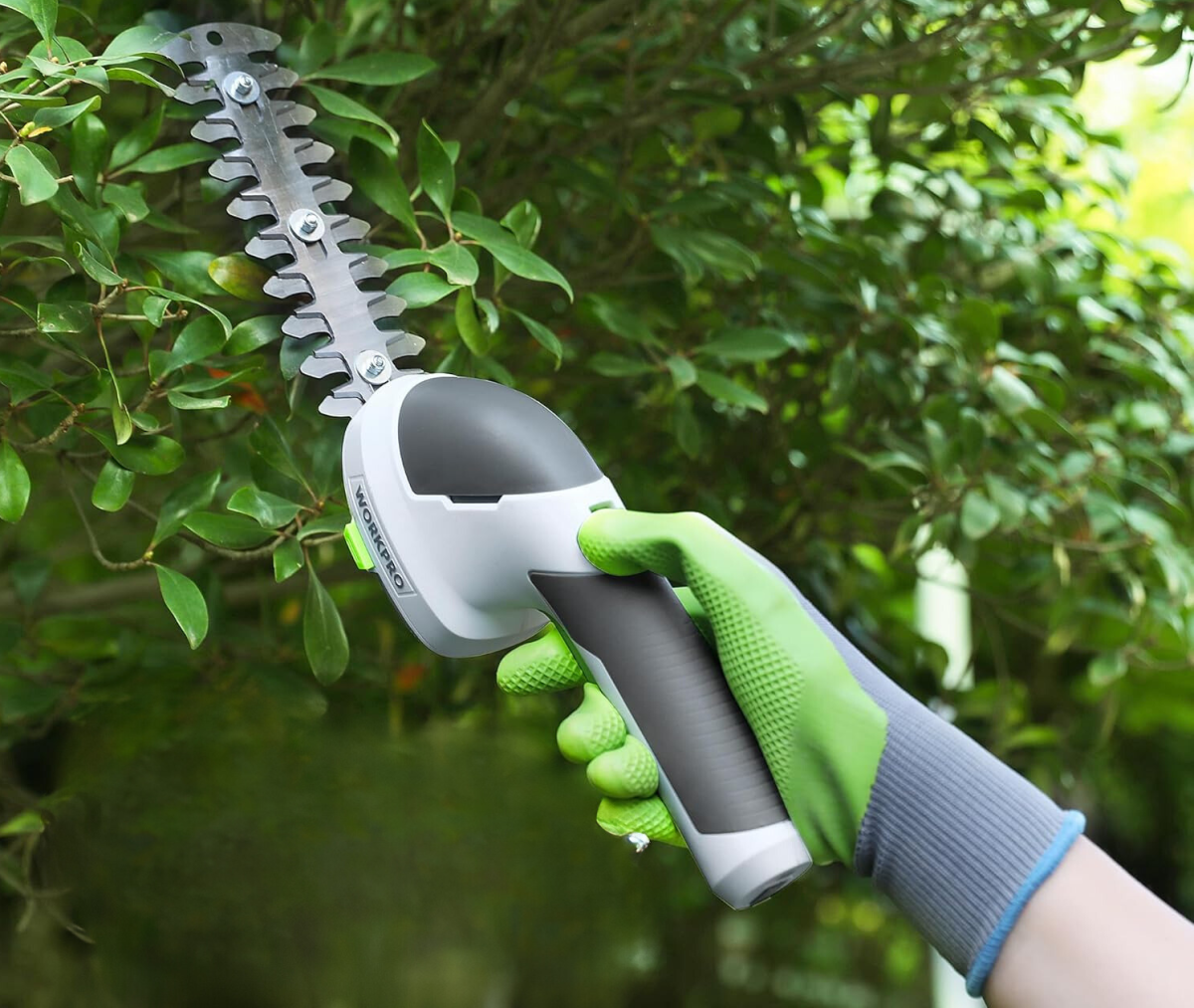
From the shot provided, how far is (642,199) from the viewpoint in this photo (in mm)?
1220

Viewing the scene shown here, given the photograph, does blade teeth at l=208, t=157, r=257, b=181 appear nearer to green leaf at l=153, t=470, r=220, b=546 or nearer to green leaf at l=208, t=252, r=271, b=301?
green leaf at l=208, t=252, r=271, b=301

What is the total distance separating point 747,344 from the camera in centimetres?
112

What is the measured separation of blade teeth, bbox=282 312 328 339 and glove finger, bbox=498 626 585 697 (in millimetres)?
272

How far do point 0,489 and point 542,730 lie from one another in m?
1.27

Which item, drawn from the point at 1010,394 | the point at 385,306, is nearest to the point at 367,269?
the point at 385,306

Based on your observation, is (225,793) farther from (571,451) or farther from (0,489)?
(571,451)

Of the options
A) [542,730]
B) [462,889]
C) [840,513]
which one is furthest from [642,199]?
[462,889]

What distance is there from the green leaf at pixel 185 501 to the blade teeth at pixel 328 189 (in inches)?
8.6

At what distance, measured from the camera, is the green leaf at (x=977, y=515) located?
1.16m

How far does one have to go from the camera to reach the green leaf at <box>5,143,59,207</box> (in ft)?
2.06

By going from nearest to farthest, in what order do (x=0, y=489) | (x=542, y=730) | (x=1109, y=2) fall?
1. (x=0, y=489)
2. (x=1109, y=2)
3. (x=542, y=730)

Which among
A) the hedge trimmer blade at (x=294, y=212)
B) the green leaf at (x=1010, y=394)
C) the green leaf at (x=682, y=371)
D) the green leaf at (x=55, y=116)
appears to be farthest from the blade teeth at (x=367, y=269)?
the green leaf at (x=1010, y=394)

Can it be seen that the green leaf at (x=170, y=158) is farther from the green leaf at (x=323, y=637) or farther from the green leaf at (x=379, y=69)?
the green leaf at (x=323, y=637)

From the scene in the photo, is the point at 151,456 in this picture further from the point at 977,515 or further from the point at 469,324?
the point at 977,515
